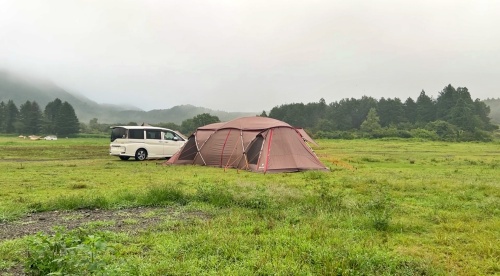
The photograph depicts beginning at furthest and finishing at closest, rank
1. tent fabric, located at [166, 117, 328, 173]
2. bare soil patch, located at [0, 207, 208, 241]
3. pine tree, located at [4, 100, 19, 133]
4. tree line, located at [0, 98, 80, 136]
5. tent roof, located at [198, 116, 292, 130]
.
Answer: pine tree, located at [4, 100, 19, 133] → tree line, located at [0, 98, 80, 136] → tent roof, located at [198, 116, 292, 130] → tent fabric, located at [166, 117, 328, 173] → bare soil patch, located at [0, 207, 208, 241]

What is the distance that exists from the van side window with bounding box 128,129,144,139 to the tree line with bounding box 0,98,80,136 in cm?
8135

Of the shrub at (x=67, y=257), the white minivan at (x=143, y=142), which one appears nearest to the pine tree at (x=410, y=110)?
the white minivan at (x=143, y=142)

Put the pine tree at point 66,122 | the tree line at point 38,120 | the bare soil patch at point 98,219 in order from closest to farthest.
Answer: the bare soil patch at point 98,219 < the pine tree at point 66,122 < the tree line at point 38,120

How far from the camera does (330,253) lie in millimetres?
5176

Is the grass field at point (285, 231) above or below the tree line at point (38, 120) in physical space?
below

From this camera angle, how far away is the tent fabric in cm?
1677

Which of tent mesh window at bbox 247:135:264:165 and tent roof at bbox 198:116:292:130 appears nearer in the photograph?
tent mesh window at bbox 247:135:264:165

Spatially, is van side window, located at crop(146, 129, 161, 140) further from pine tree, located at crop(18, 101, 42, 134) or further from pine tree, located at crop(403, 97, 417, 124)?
pine tree, located at crop(403, 97, 417, 124)

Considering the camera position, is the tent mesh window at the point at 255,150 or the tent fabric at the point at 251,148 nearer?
the tent fabric at the point at 251,148

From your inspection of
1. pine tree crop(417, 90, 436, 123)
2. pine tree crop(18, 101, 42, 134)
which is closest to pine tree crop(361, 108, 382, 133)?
pine tree crop(417, 90, 436, 123)

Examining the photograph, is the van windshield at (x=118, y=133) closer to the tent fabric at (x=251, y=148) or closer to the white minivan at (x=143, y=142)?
the white minivan at (x=143, y=142)

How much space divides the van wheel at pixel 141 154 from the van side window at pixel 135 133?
2.79ft

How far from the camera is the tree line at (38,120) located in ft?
310

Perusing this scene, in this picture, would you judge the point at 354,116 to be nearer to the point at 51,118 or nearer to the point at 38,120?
the point at 51,118
